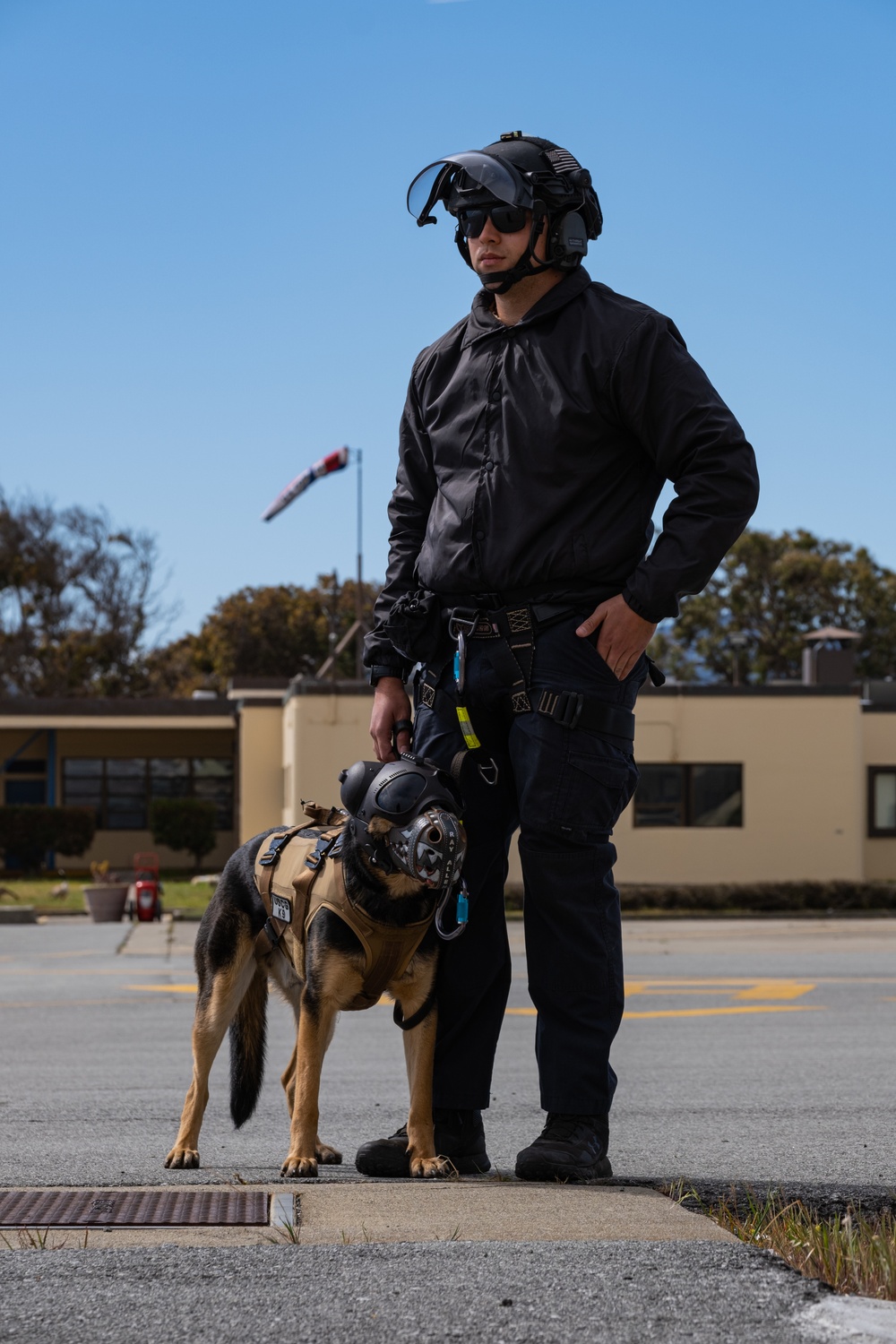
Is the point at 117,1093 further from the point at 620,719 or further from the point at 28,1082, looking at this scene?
the point at 620,719

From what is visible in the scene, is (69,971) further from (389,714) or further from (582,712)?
(582,712)

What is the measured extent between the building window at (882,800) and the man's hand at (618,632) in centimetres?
2724

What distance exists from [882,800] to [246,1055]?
89.4 ft

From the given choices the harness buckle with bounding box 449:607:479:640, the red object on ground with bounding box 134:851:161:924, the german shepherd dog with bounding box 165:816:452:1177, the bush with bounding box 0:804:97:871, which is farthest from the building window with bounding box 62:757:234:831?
the harness buckle with bounding box 449:607:479:640

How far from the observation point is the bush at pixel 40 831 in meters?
34.8

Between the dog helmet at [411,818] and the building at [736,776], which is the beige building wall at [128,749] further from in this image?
the dog helmet at [411,818]

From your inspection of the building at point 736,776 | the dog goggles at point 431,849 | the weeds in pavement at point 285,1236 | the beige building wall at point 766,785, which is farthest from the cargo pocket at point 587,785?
the beige building wall at point 766,785

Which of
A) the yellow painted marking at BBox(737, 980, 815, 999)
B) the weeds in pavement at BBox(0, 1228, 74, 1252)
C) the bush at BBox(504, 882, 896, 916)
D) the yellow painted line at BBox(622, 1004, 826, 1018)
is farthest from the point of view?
the bush at BBox(504, 882, 896, 916)

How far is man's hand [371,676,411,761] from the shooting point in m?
4.24

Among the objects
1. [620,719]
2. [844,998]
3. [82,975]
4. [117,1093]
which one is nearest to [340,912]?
[620,719]

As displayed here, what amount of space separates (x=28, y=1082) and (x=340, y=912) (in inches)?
125

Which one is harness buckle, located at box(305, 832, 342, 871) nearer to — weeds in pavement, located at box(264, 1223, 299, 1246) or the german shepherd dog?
the german shepherd dog

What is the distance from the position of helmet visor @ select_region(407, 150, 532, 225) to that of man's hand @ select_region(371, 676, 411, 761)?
1.33 metres

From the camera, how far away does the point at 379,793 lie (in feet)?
12.3
